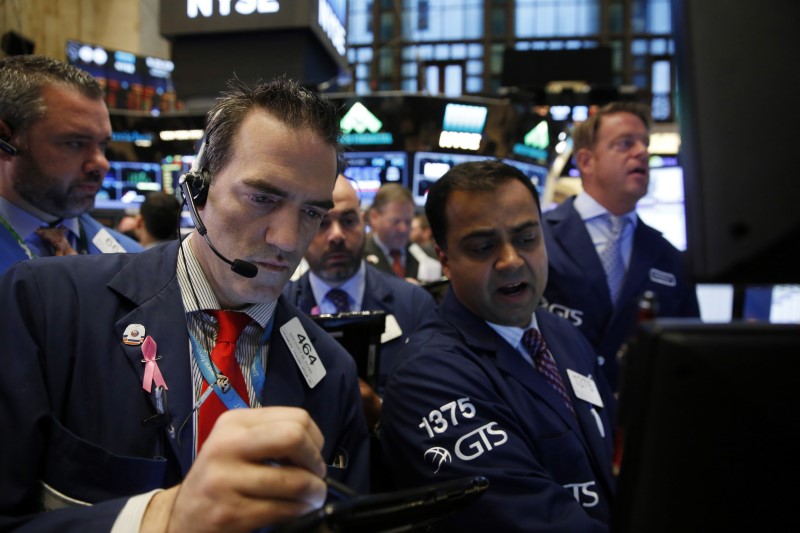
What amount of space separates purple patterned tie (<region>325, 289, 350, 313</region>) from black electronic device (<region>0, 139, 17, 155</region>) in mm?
1427

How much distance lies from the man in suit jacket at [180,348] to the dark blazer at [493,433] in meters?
0.14

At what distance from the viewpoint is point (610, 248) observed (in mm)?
2607

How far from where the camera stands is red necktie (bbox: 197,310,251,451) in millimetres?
1169

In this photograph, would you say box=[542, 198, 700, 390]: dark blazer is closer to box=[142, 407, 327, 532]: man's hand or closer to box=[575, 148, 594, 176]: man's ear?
box=[575, 148, 594, 176]: man's ear

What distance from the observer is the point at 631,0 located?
63.9ft

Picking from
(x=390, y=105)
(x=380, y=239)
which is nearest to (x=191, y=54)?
(x=390, y=105)

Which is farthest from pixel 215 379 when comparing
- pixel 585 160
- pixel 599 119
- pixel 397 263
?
pixel 397 263

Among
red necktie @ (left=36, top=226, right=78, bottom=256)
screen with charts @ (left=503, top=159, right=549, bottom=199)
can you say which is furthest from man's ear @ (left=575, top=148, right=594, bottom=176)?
screen with charts @ (left=503, top=159, right=549, bottom=199)

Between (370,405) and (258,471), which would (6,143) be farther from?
(258,471)

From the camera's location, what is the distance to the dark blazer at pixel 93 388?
1.02 metres

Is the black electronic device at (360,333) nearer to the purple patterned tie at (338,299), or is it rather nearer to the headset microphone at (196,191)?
the headset microphone at (196,191)

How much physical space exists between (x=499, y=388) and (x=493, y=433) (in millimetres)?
179

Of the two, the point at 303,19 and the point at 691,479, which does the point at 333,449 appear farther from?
the point at 303,19

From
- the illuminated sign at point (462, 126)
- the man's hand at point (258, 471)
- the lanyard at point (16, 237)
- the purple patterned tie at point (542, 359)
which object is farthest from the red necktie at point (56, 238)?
the illuminated sign at point (462, 126)
